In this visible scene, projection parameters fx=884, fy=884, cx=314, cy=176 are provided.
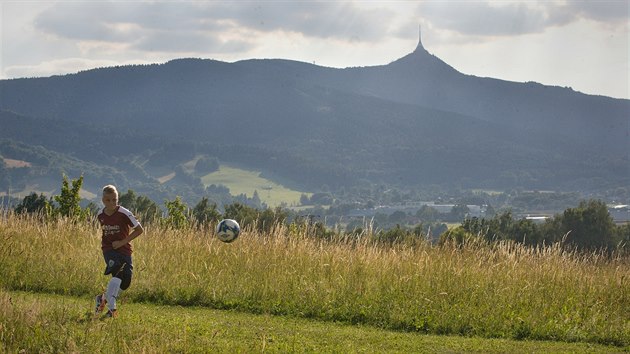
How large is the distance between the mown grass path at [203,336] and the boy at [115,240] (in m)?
0.39

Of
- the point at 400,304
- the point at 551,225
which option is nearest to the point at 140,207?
the point at 551,225

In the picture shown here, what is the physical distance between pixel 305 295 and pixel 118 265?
2.89m

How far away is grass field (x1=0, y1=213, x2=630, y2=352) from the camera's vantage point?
10.5 m

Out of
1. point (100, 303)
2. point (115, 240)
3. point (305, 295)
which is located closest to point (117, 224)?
point (115, 240)

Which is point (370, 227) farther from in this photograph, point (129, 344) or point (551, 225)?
point (551, 225)

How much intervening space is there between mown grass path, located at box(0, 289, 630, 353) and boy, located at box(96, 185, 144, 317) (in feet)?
1.26

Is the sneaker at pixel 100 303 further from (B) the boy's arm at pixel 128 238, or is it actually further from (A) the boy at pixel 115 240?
(B) the boy's arm at pixel 128 238

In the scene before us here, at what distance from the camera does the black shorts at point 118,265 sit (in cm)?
1157

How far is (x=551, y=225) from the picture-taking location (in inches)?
2511

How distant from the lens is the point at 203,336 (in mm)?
10477

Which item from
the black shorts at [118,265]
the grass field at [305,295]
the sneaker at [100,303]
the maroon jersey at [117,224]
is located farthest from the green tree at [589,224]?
the sneaker at [100,303]

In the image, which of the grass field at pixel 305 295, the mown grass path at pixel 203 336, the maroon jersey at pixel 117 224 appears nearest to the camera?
the mown grass path at pixel 203 336

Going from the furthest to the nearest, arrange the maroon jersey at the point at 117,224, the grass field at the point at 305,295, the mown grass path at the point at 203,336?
the maroon jersey at the point at 117,224 < the grass field at the point at 305,295 < the mown grass path at the point at 203,336

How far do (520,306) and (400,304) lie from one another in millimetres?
1713
